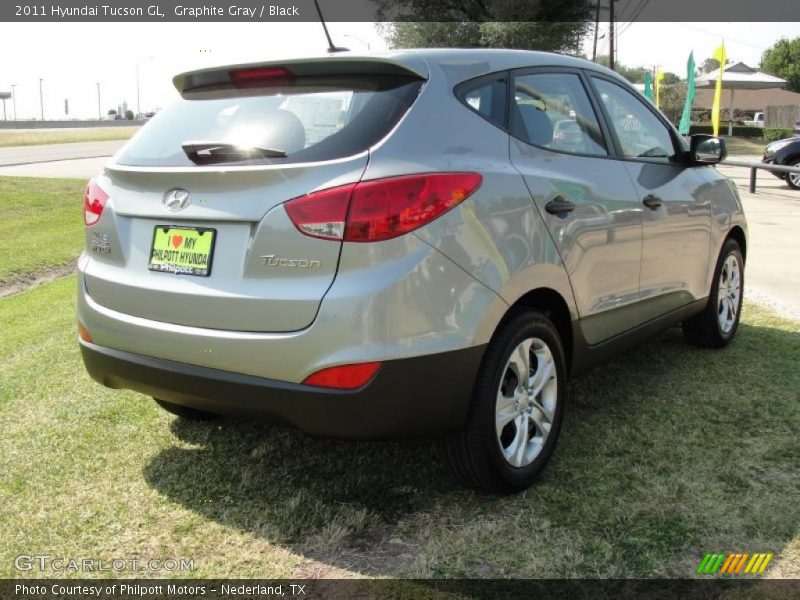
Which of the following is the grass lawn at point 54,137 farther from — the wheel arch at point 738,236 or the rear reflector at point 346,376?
the rear reflector at point 346,376

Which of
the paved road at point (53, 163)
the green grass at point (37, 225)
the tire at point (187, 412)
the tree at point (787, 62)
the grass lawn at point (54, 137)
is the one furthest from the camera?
the tree at point (787, 62)

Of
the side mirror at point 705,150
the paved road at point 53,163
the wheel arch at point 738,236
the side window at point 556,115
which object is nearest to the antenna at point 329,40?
the side window at point 556,115

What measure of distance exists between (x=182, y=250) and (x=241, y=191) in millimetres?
335

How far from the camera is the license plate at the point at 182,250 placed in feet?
9.15

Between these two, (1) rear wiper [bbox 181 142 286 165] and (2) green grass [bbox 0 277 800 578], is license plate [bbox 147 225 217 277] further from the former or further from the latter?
(2) green grass [bbox 0 277 800 578]

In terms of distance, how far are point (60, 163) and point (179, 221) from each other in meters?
23.1

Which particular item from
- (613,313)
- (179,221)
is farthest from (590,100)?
(179,221)

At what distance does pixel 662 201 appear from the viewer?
4145mm

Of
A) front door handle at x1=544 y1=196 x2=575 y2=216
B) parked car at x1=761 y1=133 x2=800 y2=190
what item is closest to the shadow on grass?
front door handle at x1=544 y1=196 x2=575 y2=216

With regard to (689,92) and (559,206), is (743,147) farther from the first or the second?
(559,206)

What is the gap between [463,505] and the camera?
10.3 ft

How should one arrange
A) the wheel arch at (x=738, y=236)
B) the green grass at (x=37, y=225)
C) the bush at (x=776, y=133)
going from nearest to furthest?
the wheel arch at (x=738, y=236)
the green grass at (x=37, y=225)
the bush at (x=776, y=133)

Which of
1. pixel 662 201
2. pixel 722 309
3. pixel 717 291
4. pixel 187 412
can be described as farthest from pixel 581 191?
pixel 722 309

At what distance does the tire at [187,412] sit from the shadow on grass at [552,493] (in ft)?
0.17
